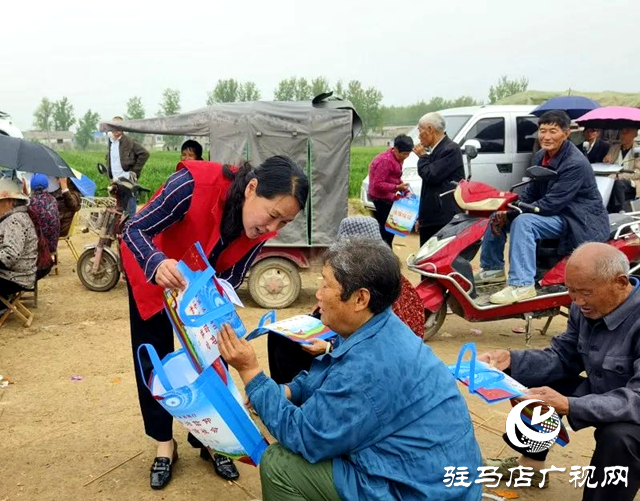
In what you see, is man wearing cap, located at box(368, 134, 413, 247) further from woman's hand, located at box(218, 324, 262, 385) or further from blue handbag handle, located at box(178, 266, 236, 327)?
woman's hand, located at box(218, 324, 262, 385)

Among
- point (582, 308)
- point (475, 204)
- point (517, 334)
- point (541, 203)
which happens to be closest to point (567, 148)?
point (541, 203)

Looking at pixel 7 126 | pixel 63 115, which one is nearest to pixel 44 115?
pixel 63 115

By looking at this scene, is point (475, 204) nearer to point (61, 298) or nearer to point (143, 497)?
point (143, 497)

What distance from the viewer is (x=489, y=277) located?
604 cm

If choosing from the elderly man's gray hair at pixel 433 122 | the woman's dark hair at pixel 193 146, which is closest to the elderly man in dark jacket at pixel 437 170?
A: the elderly man's gray hair at pixel 433 122

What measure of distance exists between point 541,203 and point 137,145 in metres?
7.33

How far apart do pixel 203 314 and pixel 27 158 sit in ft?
17.3

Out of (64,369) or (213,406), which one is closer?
(213,406)

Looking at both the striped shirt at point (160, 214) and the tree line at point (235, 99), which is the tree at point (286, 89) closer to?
the tree line at point (235, 99)

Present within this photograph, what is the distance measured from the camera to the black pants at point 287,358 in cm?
337

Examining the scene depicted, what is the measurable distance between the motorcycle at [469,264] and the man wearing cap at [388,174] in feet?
7.07

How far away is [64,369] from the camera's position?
5.02 metres

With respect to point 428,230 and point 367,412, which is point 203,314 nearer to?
point 367,412

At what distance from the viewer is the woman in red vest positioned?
273 cm
